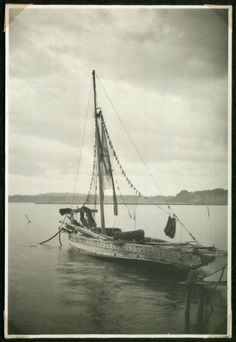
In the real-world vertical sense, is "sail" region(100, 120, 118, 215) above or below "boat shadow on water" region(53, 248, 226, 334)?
above

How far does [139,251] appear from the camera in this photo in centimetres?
301

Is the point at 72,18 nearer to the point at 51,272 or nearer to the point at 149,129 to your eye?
the point at 149,129

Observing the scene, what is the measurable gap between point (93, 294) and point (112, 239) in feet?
1.67

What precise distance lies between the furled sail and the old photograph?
97 millimetres

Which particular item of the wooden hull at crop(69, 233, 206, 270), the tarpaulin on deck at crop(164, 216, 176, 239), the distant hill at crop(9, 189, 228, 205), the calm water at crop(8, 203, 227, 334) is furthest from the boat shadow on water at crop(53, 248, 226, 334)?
the distant hill at crop(9, 189, 228, 205)

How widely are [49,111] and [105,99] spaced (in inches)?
15.8

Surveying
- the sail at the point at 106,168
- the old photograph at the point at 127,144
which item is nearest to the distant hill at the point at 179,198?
the old photograph at the point at 127,144

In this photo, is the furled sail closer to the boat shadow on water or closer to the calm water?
the calm water

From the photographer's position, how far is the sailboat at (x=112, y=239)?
276cm

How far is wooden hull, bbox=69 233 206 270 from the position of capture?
277 centimetres

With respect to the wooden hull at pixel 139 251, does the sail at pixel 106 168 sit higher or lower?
higher

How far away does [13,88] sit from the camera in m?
2.70

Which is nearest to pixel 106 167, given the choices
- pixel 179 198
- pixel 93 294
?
pixel 179 198

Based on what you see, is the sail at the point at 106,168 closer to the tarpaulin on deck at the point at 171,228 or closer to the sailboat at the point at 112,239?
the sailboat at the point at 112,239
